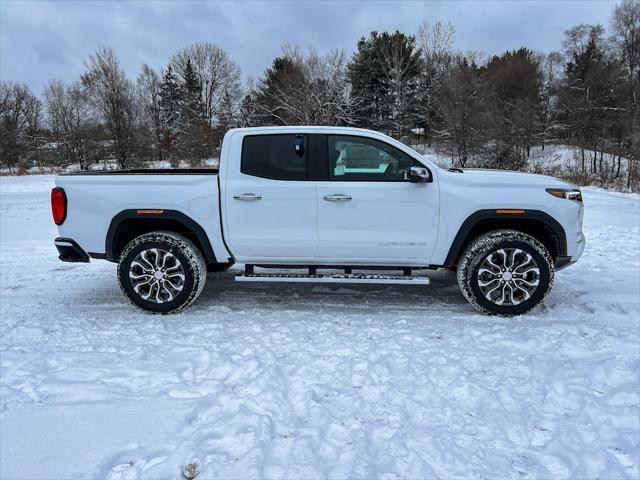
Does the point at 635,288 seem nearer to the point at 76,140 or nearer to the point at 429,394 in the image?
the point at 429,394

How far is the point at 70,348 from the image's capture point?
11.4 feet

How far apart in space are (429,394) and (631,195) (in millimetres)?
15281

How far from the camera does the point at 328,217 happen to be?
408cm

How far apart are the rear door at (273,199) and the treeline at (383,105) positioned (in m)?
17.3

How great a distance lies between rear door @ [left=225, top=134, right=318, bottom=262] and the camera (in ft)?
13.4

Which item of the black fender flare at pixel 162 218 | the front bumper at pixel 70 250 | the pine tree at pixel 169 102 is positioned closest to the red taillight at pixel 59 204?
the front bumper at pixel 70 250

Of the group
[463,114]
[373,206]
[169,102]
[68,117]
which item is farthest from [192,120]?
[373,206]

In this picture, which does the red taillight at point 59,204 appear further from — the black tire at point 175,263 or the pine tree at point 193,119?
the pine tree at point 193,119

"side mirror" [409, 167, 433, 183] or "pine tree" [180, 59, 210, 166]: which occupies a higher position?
"pine tree" [180, 59, 210, 166]

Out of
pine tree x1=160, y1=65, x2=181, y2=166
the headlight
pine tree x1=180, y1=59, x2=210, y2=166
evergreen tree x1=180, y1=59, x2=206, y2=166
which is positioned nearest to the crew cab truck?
the headlight

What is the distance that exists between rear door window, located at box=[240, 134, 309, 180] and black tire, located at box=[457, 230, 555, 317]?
1.88 m

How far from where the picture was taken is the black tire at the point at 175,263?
162 inches

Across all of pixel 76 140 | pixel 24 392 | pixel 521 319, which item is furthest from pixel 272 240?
pixel 76 140

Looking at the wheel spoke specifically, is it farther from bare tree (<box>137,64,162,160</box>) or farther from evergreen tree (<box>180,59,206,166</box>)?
bare tree (<box>137,64,162,160</box>)
